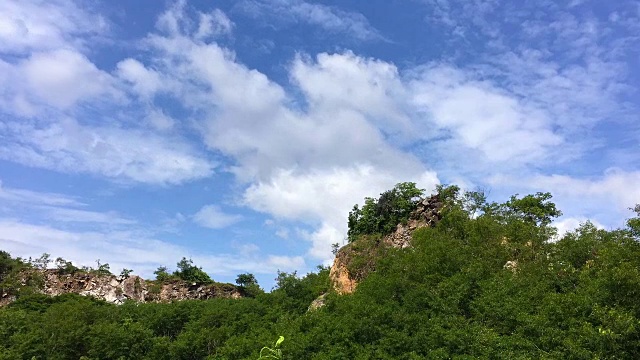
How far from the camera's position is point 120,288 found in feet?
234

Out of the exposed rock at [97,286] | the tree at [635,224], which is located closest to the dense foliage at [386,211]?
the tree at [635,224]

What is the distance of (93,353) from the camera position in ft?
129

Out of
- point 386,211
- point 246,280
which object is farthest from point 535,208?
point 246,280

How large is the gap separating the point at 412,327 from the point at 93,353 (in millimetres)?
26637

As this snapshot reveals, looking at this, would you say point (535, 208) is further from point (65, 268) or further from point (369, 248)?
point (65, 268)

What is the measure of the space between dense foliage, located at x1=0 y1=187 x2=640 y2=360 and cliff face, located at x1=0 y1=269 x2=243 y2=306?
22.1 meters

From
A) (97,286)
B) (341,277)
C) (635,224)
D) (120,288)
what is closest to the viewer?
(635,224)

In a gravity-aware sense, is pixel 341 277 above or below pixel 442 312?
above

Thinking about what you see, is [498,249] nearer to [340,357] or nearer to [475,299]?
[475,299]

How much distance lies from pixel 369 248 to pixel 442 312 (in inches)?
687

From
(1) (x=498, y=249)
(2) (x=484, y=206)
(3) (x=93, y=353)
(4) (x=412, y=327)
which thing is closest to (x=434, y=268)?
(1) (x=498, y=249)

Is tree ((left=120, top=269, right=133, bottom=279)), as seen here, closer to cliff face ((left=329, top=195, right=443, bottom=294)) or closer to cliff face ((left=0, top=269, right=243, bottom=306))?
cliff face ((left=0, top=269, right=243, bottom=306))

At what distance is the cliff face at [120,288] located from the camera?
69875 mm

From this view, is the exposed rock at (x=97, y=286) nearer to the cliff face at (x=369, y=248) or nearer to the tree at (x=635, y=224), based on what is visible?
the cliff face at (x=369, y=248)
